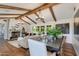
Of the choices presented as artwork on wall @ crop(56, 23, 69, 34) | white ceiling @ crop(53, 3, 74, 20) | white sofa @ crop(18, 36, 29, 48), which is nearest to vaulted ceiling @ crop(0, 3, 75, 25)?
white ceiling @ crop(53, 3, 74, 20)

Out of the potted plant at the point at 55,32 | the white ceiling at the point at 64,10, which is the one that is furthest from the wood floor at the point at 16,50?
the white ceiling at the point at 64,10

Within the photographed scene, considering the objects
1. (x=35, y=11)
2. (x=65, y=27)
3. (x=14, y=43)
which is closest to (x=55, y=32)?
(x=65, y=27)

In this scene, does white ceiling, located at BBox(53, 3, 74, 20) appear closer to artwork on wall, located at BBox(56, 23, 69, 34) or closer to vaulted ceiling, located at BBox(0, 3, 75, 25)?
vaulted ceiling, located at BBox(0, 3, 75, 25)

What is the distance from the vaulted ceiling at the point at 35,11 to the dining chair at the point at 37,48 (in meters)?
0.39

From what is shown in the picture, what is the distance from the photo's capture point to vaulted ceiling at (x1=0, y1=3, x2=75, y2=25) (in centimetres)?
239

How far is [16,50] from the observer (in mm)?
2480

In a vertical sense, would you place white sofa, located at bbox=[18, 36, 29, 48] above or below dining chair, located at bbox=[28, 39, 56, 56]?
above

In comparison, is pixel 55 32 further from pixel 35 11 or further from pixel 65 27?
pixel 35 11

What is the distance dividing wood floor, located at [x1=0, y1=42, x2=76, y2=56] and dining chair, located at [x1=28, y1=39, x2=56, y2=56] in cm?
12

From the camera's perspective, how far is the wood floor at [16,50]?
2414mm

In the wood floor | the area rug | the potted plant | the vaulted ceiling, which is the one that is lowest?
the wood floor

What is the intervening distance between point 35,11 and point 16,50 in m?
0.83

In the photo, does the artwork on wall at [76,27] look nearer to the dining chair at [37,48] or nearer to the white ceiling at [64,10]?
the white ceiling at [64,10]

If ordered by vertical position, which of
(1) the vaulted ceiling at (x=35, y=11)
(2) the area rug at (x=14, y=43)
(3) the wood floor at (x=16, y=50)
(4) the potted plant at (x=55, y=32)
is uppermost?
(1) the vaulted ceiling at (x=35, y=11)
